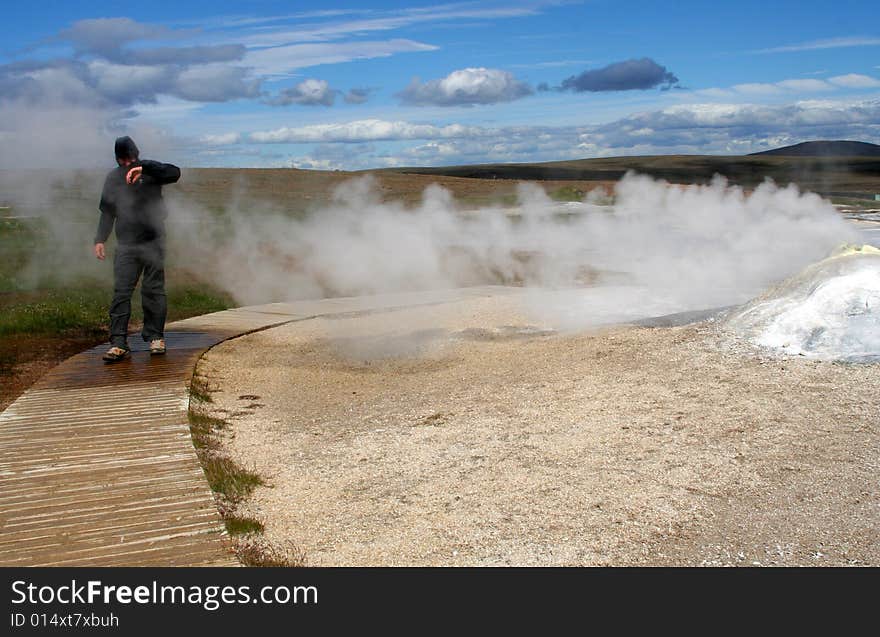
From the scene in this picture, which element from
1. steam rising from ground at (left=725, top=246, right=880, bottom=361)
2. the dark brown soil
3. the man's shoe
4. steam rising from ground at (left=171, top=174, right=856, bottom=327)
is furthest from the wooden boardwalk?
steam rising from ground at (left=171, top=174, right=856, bottom=327)

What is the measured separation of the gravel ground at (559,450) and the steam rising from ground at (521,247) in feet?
17.7

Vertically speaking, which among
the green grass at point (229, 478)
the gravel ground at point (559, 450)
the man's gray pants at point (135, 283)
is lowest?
the gravel ground at point (559, 450)

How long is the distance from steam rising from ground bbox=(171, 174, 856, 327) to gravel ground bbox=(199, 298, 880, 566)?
212 inches

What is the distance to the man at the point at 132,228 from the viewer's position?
7.97 m

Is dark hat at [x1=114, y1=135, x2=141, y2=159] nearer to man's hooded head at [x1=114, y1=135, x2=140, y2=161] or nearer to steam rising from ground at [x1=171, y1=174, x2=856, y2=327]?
man's hooded head at [x1=114, y1=135, x2=140, y2=161]

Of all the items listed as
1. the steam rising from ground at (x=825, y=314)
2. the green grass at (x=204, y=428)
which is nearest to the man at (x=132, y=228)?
the green grass at (x=204, y=428)

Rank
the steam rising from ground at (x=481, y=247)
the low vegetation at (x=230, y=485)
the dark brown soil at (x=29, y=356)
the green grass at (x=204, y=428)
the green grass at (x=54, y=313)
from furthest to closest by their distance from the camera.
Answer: the steam rising from ground at (x=481, y=247) < the green grass at (x=54, y=313) < the dark brown soil at (x=29, y=356) < the green grass at (x=204, y=428) < the low vegetation at (x=230, y=485)

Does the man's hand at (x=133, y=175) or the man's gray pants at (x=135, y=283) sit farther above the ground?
the man's hand at (x=133, y=175)

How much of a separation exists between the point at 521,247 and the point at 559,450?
15485 millimetres

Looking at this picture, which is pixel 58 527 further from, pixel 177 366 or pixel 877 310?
pixel 877 310

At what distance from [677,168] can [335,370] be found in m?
101

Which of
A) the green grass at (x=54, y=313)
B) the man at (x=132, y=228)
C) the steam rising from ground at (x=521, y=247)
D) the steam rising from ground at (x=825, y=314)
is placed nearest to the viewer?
the man at (x=132, y=228)

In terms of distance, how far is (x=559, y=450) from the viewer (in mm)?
6445

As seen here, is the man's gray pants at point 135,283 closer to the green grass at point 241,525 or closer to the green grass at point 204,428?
the green grass at point 204,428
